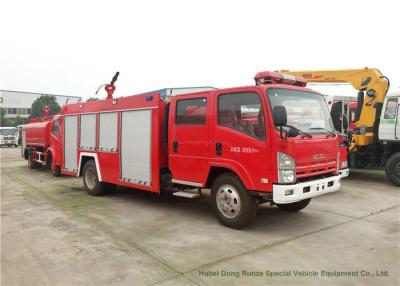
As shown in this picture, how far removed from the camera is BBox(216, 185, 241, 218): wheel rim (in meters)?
5.52

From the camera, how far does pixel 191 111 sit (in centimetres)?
625

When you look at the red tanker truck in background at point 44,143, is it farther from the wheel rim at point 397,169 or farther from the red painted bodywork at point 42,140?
the wheel rim at point 397,169

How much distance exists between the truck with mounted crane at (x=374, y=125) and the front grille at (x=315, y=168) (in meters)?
5.03

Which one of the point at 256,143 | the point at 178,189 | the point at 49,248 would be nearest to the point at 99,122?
the point at 178,189

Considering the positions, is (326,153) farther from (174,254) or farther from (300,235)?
(174,254)

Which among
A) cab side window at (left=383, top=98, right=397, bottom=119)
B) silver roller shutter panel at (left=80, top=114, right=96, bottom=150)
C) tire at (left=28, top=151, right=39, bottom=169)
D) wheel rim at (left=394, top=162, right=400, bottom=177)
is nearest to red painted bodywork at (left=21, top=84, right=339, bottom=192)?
silver roller shutter panel at (left=80, top=114, right=96, bottom=150)

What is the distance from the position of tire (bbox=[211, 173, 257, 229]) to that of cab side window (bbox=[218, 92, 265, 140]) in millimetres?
847

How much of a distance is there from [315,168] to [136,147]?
146 inches

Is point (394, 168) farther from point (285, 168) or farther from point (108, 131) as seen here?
point (108, 131)

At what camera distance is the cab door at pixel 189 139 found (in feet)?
19.7

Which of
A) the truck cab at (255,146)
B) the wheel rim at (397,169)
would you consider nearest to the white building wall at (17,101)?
the wheel rim at (397,169)

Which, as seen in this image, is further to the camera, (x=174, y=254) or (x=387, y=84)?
(x=387, y=84)

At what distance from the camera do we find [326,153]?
18.4ft

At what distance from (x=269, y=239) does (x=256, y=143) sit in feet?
4.80
